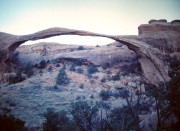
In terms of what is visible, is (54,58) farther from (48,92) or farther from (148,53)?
(148,53)

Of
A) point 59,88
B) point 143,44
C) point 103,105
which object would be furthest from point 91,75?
point 103,105

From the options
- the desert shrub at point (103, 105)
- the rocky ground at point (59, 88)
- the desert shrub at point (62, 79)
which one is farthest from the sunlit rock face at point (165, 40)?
the desert shrub at point (62, 79)

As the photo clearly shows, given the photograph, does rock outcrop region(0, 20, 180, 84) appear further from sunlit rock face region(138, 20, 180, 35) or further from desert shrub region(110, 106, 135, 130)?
desert shrub region(110, 106, 135, 130)

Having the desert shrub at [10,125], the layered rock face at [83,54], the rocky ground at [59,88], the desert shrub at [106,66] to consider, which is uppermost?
the layered rock face at [83,54]

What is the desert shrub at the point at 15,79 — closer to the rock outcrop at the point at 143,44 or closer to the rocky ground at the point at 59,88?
the rocky ground at the point at 59,88

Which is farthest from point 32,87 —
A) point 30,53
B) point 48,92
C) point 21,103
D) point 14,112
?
point 30,53

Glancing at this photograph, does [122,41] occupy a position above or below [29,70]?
above

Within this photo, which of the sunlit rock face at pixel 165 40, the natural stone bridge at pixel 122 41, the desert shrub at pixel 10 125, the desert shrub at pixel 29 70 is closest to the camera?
the desert shrub at pixel 10 125

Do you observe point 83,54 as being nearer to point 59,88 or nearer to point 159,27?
point 59,88

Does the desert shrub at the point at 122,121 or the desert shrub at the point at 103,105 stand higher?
the desert shrub at the point at 122,121

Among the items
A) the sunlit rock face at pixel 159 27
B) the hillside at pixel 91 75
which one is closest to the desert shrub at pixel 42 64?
the hillside at pixel 91 75

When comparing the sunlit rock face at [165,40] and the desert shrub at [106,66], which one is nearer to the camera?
the sunlit rock face at [165,40]

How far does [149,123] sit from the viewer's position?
5242 mm

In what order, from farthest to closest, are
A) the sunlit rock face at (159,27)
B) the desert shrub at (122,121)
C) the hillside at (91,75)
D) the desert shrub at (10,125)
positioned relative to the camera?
the sunlit rock face at (159,27)
the hillside at (91,75)
the desert shrub at (10,125)
the desert shrub at (122,121)
